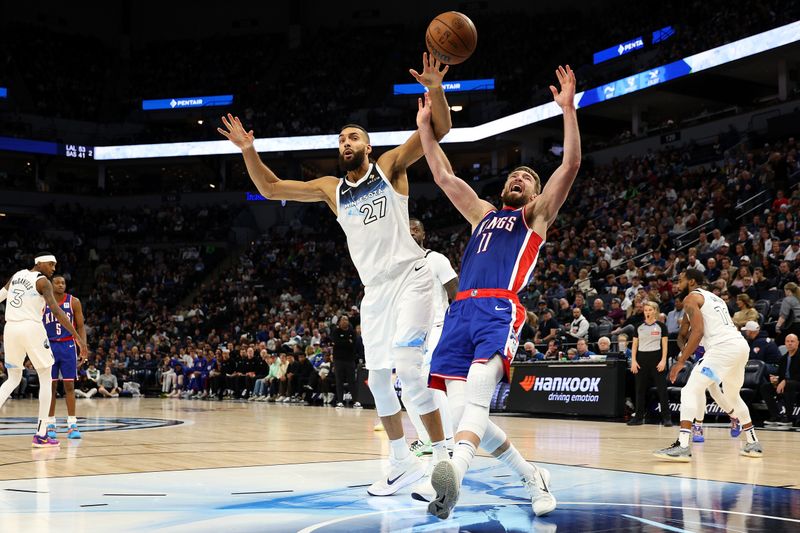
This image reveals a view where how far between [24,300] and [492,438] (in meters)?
6.47

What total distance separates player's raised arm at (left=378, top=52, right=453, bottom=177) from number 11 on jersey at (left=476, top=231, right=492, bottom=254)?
78 centimetres

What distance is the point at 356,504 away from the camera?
17.3 feet

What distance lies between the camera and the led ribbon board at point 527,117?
24578 millimetres

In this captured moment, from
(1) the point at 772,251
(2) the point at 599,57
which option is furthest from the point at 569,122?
(2) the point at 599,57

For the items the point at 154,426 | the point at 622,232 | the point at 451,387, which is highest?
the point at 622,232

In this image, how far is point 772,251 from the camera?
1614 centimetres

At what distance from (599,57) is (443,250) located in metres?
10.8

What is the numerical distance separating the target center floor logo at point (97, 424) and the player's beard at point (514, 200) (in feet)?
27.2

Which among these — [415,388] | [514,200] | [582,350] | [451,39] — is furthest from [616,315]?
[514,200]

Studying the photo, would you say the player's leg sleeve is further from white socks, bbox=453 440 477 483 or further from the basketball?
the basketball

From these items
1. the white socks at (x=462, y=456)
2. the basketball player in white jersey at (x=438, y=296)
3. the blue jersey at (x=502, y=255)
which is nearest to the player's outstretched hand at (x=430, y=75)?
the blue jersey at (x=502, y=255)

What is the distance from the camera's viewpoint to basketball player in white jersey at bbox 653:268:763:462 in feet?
28.1

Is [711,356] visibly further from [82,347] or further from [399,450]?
[82,347]

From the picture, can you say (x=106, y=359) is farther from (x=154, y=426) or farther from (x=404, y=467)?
(x=404, y=467)
